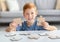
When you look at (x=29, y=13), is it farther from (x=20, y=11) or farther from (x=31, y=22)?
(x=20, y=11)

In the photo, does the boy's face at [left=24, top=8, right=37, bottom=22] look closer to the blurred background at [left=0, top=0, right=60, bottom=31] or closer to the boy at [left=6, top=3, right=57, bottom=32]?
the boy at [left=6, top=3, right=57, bottom=32]

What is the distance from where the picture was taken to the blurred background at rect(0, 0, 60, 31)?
154 inches

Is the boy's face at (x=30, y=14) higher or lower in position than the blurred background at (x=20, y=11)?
higher

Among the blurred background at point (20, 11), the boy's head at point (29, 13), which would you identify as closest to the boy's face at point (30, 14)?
the boy's head at point (29, 13)

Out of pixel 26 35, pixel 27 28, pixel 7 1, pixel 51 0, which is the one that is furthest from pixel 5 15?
pixel 26 35

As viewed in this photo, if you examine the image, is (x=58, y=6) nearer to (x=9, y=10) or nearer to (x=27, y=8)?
(x=9, y=10)

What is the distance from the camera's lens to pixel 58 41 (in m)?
1.14

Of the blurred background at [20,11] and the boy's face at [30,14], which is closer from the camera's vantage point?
the boy's face at [30,14]

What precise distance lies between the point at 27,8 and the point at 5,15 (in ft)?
7.21

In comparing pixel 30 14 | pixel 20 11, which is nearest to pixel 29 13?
pixel 30 14

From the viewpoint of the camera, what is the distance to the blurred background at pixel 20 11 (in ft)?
12.8

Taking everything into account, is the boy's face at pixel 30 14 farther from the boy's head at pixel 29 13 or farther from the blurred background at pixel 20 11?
the blurred background at pixel 20 11

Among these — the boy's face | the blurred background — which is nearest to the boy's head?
the boy's face

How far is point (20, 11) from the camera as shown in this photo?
3.96 metres
